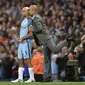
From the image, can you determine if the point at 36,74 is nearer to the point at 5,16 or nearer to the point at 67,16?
the point at 67,16

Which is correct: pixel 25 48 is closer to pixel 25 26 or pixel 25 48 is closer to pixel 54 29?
pixel 25 26

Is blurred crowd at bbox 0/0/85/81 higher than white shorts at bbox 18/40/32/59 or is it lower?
higher

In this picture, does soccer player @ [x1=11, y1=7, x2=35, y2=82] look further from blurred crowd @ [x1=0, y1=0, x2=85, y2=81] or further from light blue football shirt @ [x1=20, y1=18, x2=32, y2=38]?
blurred crowd @ [x1=0, y1=0, x2=85, y2=81]

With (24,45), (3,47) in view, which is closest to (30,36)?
(24,45)

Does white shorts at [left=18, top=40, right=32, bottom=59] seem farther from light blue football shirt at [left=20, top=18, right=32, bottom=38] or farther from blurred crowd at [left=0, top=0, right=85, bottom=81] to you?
blurred crowd at [left=0, top=0, right=85, bottom=81]

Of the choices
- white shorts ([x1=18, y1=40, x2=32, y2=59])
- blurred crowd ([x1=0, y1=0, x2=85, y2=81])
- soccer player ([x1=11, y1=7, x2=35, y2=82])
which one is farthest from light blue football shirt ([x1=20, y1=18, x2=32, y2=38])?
blurred crowd ([x1=0, y1=0, x2=85, y2=81])

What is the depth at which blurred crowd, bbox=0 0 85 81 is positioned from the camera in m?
19.7

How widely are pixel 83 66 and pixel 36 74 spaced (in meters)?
1.69

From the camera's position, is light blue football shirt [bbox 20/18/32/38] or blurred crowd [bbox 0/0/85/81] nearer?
light blue football shirt [bbox 20/18/32/38]

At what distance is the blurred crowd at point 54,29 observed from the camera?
19656 millimetres

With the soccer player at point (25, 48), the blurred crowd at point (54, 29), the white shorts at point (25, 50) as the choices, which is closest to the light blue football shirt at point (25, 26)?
the soccer player at point (25, 48)

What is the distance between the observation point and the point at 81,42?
2017 centimetres

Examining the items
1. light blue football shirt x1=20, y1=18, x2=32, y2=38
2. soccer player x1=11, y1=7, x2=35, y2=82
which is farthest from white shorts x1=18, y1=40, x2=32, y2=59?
light blue football shirt x1=20, y1=18, x2=32, y2=38

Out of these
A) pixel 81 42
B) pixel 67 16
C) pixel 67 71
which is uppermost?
pixel 67 16
